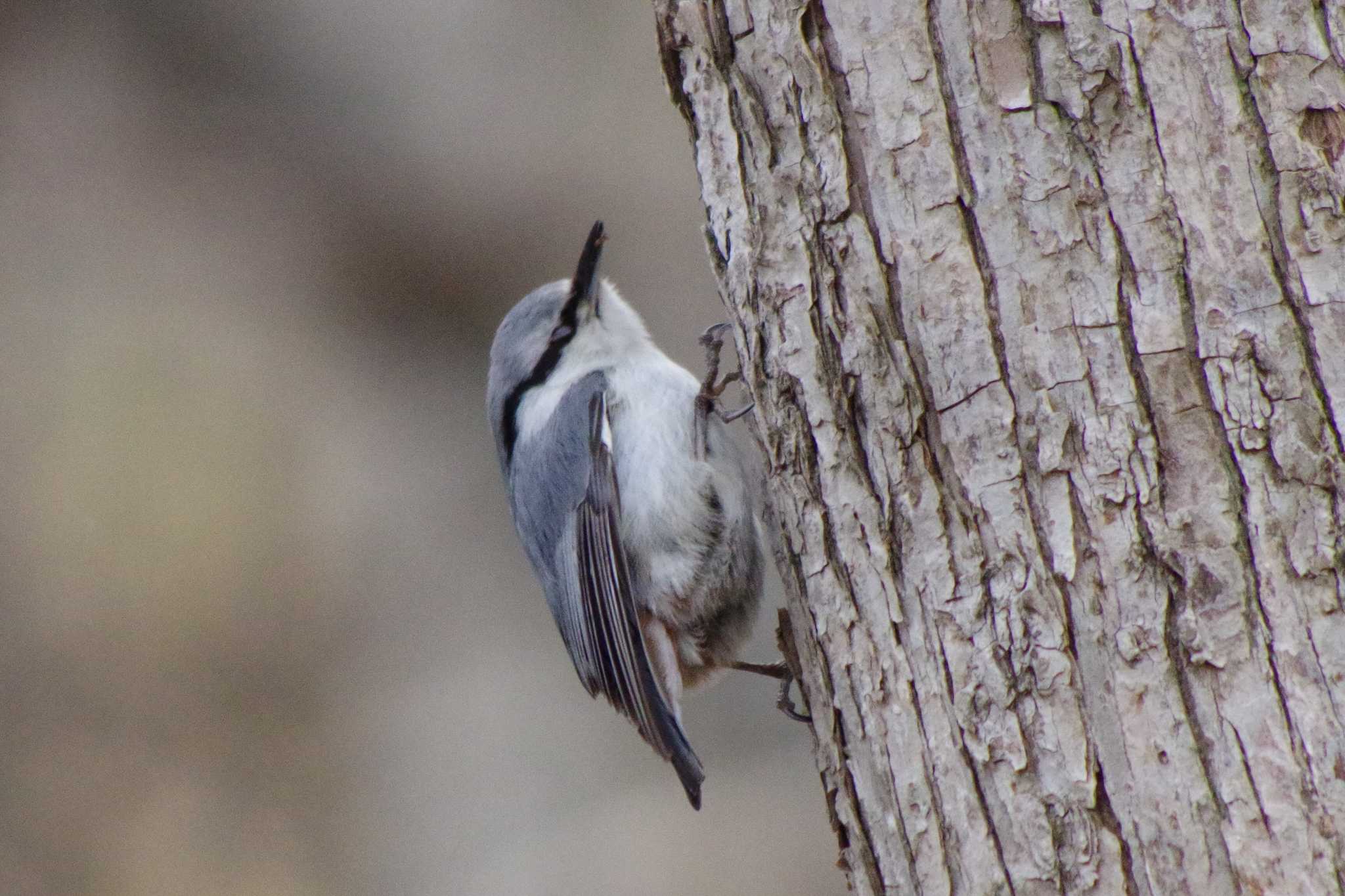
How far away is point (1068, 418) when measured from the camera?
4.56 feet

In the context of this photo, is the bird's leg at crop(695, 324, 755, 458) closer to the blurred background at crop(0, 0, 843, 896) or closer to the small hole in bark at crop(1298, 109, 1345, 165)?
the small hole in bark at crop(1298, 109, 1345, 165)

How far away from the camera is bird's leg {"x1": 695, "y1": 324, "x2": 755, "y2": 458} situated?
8.32 feet

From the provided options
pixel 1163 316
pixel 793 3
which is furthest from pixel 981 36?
pixel 1163 316

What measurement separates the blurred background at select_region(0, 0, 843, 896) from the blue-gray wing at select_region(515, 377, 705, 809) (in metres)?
1.89

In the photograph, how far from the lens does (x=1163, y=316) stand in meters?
1.33

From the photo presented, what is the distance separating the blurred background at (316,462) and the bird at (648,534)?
1839 mm

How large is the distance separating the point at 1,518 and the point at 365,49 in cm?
232

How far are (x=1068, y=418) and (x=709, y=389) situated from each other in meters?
1.24

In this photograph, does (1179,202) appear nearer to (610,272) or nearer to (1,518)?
(610,272)

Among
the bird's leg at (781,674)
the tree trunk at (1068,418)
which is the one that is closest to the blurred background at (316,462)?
the bird's leg at (781,674)

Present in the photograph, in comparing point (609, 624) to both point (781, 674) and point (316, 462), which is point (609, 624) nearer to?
point (781, 674)

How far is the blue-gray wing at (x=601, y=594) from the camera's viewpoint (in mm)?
2406

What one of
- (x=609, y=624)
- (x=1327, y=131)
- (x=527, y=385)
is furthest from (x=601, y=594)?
(x=1327, y=131)

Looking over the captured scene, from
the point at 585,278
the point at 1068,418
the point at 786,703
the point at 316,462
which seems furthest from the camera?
the point at 316,462
